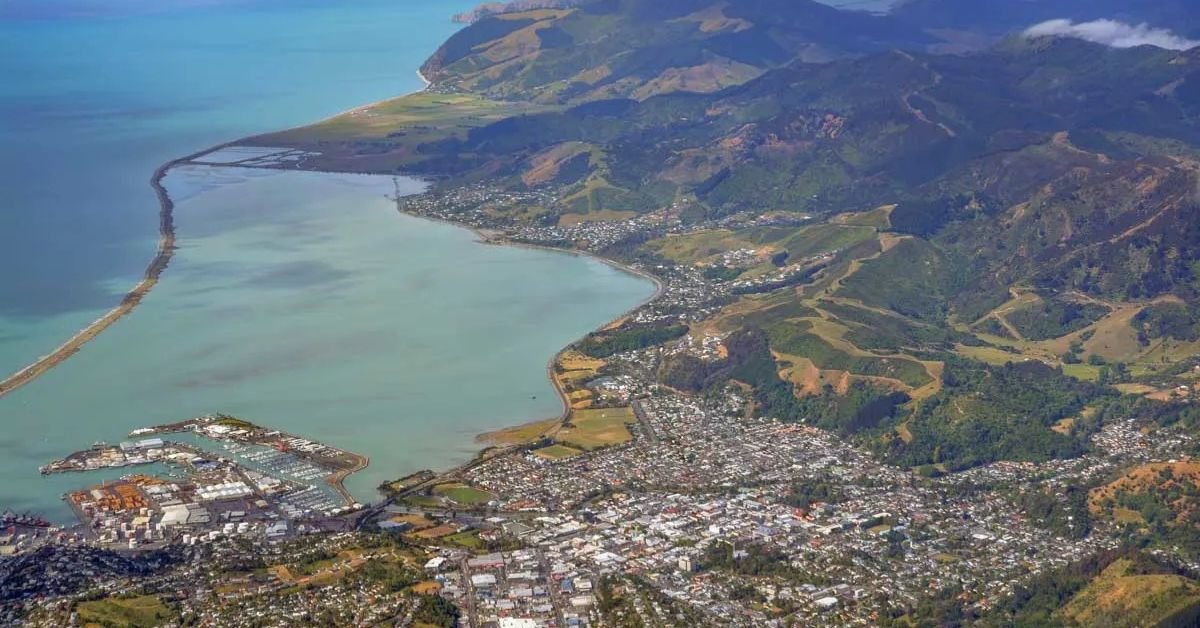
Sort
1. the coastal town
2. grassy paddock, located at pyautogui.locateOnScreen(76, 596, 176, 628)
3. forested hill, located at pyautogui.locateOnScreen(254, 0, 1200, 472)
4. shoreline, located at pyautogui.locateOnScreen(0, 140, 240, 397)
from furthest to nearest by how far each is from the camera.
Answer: shoreline, located at pyautogui.locateOnScreen(0, 140, 240, 397) < forested hill, located at pyautogui.locateOnScreen(254, 0, 1200, 472) < the coastal town < grassy paddock, located at pyautogui.locateOnScreen(76, 596, 176, 628)

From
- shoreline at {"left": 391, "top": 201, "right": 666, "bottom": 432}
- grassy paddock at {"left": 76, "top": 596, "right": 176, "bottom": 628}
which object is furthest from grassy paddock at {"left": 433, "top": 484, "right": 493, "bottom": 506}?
grassy paddock at {"left": 76, "top": 596, "right": 176, "bottom": 628}

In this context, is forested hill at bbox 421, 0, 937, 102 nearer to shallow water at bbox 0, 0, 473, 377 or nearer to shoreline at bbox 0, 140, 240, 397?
shallow water at bbox 0, 0, 473, 377

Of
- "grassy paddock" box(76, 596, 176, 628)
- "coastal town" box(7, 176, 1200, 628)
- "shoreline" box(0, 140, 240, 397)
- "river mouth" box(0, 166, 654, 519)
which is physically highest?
"shoreline" box(0, 140, 240, 397)

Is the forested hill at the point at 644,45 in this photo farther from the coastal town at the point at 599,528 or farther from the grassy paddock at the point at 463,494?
the grassy paddock at the point at 463,494

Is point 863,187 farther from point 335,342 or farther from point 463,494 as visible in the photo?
point 463,494

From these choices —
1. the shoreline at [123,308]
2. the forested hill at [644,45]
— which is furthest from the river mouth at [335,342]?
the forested hill at [644,45]

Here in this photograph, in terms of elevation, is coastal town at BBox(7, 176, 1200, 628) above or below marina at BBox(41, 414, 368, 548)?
below

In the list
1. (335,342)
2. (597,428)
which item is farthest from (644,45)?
(597,428)
